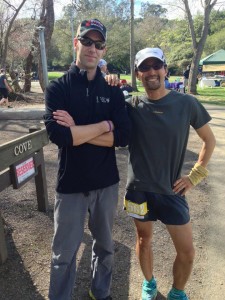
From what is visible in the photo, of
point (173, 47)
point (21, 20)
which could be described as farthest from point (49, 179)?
point (173, 47)

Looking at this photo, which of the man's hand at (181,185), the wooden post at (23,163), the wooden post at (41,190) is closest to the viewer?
the man's hand at (181,185)

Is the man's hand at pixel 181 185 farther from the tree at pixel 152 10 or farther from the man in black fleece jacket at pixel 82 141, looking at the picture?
the tree at pixel 152 10

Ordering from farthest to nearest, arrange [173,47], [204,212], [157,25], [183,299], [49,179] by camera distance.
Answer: [157,25] < [173,47] < [49,179] < [204,212] < [183,299]

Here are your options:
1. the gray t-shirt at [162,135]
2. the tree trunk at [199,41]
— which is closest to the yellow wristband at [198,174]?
the gray t-shirt at [162,135]

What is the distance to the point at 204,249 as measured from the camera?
11.1ft

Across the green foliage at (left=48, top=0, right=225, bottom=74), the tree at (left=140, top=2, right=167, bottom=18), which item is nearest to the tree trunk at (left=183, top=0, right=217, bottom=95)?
the green foliage at (left=48, top=0, right=225, bottom=74)

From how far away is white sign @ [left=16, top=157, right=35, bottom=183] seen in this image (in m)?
3.29

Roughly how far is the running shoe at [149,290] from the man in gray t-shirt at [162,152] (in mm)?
168

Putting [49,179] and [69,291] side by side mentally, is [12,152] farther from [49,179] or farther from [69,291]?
[49,179]

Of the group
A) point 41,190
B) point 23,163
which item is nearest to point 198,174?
point 23,163

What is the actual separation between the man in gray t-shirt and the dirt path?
1.49 feet

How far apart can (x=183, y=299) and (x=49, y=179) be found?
3.28m

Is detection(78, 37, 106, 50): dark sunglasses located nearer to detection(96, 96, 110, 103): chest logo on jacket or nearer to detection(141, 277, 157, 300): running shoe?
detection(96, 96, 110, 103): chest logo on jacket

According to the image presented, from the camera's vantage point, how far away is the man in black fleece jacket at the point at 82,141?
7.21 ft
